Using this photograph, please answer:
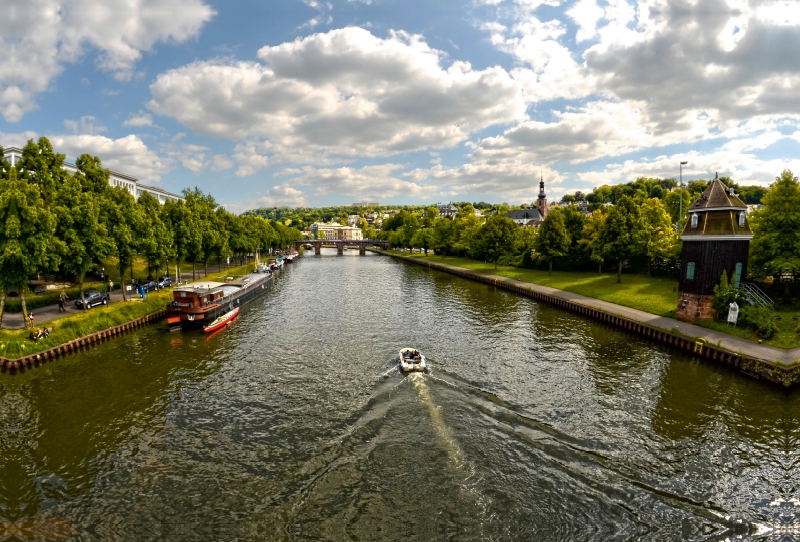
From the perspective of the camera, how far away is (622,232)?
67750 mm

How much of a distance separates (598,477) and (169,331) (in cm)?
4745

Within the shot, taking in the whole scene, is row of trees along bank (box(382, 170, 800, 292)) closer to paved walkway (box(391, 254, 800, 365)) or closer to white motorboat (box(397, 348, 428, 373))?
paved walkway (box(391, 254, 800, 365))

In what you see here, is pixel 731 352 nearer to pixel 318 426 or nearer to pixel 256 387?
pixel 318 426

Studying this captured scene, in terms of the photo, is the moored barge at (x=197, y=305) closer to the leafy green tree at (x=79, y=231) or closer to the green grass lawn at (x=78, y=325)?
the green grass lawn at (x=78, y=325)

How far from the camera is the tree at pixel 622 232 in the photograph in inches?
2630

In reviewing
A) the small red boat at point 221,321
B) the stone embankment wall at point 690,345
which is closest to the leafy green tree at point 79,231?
the small red boat at point 221,321

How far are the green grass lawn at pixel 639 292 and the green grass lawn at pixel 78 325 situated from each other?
62279 mm

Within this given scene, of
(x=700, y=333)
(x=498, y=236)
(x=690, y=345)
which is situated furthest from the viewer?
(x=498, y=236)

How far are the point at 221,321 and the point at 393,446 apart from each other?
117 ft

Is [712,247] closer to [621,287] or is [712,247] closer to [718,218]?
[718,218]

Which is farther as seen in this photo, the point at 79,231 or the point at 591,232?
the point at 591,232

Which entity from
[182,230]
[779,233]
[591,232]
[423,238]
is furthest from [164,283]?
[423,238]

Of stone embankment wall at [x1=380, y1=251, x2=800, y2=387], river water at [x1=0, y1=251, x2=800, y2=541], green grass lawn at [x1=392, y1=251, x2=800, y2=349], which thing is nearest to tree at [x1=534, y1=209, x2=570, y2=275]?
green grass lawn at [x1=392, y1=251, x2=800, y2=349]

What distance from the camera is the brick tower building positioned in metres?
42.2
